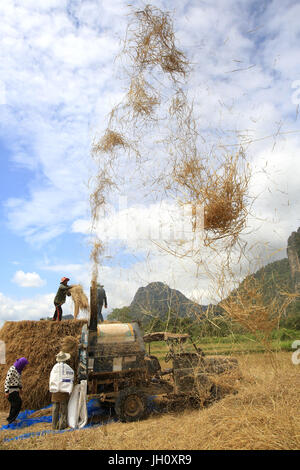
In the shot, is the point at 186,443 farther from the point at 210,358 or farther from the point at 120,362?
the point at 210,358

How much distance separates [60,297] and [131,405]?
11.6 ft

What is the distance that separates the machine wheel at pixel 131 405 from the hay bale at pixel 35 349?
2299 millimetres

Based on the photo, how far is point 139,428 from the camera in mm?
4746

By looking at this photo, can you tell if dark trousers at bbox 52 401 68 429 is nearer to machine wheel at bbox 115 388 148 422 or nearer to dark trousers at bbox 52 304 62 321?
machine wheel at bbox 115 388 148 422

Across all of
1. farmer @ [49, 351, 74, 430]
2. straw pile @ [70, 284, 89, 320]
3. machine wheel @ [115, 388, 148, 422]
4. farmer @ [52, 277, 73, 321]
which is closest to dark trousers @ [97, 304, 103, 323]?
farmer @ [52, 277, 73, 321]

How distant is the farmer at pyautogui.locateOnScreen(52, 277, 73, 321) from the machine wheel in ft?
10.7

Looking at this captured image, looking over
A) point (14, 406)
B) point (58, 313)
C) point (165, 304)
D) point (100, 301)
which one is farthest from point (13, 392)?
point (165, 304)

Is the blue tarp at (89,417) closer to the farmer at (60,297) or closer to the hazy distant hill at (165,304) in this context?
the hazy distant hill at (165,304)

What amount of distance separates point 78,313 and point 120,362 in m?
3.30

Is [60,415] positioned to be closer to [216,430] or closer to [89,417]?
[89,417]

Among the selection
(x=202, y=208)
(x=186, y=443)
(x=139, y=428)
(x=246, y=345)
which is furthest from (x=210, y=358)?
(x=202, y=208)

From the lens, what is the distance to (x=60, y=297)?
811 cm

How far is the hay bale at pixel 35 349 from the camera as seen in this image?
277 inches

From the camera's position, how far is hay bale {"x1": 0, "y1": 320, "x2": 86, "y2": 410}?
23.1 ft
